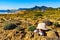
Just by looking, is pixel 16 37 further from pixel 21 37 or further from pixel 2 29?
pixel 2 29

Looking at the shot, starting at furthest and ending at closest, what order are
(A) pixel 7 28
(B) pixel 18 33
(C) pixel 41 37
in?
(A) pixel 7 28
(B) pixel 18 33
(C) pixel 41 37

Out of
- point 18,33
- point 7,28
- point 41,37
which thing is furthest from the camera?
point 7,28

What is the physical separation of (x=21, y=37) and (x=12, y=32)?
0.95m

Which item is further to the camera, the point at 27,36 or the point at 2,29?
the point at 2,29

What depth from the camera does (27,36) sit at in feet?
48.8

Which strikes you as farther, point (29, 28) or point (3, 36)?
point (29, 28)

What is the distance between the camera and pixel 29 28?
16.3 m

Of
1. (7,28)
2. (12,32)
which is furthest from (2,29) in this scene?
(12,32)

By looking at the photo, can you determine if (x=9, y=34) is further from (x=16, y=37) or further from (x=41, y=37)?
(x=41, y=37)

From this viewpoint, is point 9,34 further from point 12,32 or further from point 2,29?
point 2,29

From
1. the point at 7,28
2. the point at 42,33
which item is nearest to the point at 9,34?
the point at 7,28

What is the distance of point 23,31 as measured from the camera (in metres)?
15.9

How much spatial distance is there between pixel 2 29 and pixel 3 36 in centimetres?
169

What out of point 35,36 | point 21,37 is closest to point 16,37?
point 21,37
